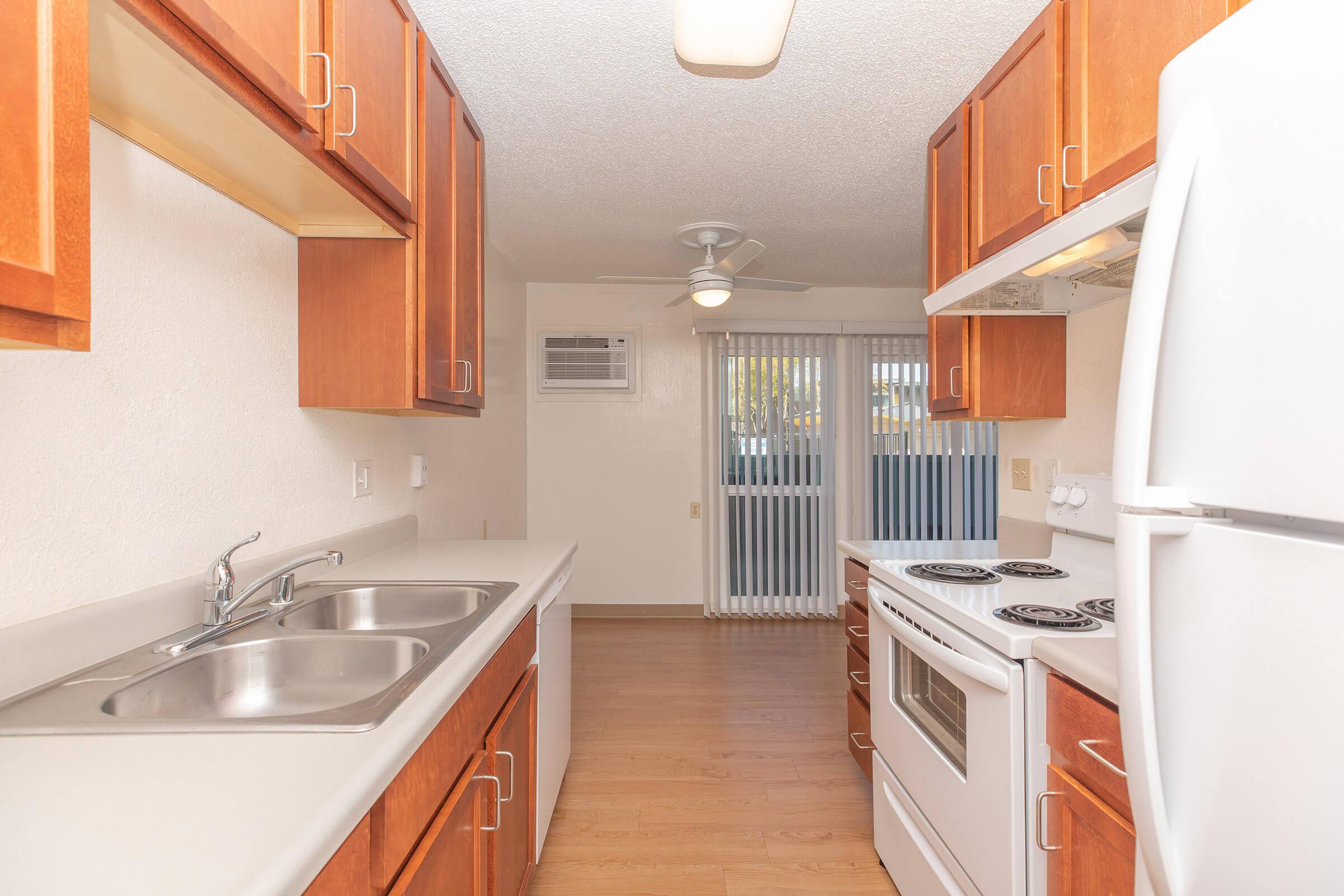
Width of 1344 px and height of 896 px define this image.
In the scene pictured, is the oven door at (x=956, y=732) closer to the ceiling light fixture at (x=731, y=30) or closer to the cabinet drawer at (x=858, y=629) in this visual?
the cabinet drawer at (x=858, y=629)

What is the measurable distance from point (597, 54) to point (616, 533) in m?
3.41

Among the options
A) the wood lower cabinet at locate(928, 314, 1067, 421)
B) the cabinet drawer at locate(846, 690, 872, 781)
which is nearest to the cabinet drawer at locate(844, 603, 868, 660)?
the cabinet drawer at locate(846, 690, 872, 781)

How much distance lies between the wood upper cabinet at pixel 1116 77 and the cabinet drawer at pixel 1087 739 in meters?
0.93

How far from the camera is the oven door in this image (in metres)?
1.28

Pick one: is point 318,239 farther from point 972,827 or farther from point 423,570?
point 972,827

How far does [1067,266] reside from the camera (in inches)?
59.2

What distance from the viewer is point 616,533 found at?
4.86m

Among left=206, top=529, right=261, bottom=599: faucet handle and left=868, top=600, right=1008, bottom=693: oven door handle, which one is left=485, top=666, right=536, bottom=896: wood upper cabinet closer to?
left=206, top=529, right=261, bottom=599: faucet handle

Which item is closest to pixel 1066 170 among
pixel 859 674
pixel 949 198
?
pixel 949 198

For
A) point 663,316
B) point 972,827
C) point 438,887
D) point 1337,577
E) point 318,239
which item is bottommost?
point 972,827

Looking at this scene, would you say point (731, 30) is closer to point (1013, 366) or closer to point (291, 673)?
point (1013, 366)

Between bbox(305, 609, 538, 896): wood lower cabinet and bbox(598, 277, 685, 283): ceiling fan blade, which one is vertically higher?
bbox(598, 277, 685, 283): ceiling fan blade

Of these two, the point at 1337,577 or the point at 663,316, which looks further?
the point at 663,316

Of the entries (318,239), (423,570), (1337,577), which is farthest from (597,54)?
(1337,577)
